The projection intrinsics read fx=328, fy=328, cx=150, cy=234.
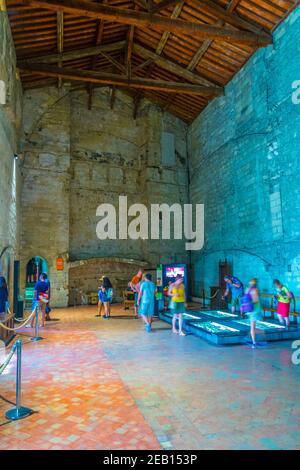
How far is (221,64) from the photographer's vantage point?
42.5 ft

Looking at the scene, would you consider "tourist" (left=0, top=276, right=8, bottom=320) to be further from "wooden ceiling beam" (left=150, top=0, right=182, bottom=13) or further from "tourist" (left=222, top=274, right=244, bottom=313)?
"wooden ceiling beam" (left=150, top=0, right=182, bottom=13)

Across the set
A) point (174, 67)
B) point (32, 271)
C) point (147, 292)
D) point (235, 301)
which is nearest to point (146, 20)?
point (174, 67)

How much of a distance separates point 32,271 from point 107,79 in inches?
341

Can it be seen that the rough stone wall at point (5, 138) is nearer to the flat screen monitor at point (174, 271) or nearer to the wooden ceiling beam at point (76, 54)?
the wooden ceiling beam at point (76, 54)

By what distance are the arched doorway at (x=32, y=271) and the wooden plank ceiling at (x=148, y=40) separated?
7.49 m

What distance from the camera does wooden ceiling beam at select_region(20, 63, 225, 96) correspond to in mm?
12289

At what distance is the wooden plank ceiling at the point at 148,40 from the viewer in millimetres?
9961

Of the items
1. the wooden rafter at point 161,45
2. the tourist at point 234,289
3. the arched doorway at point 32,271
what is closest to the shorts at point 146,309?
the tourist at point 234,289

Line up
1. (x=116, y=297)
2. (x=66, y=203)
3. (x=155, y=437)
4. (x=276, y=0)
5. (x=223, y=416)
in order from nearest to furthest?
1. (x=155, y=437)
2. (x=223, y=416)
3. (x=276, y=0)
4. (x=66, y=203)
5. (x=116, y=297)

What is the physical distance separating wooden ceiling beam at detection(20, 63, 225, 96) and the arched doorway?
740cm

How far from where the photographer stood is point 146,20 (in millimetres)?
9859
